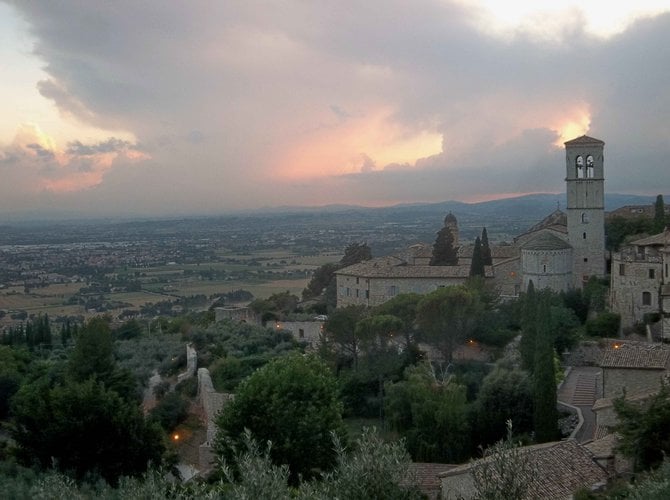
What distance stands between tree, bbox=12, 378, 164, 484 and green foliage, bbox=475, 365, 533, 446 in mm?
10215

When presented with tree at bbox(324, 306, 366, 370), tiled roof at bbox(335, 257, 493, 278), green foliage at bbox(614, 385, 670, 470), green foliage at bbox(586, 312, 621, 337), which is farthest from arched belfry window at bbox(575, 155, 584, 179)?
green foliage at bbox(614, 385, 670, 470)

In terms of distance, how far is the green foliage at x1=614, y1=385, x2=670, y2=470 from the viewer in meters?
14.3

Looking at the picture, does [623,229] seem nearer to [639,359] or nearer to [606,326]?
[606,326]

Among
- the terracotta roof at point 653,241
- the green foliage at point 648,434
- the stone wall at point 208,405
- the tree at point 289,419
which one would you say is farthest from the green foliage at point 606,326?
the green foliage at point 648,434

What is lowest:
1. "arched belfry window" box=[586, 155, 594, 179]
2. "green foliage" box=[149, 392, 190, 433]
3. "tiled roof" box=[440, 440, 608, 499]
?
"green foliage" box=[149, 392, 190, 433]

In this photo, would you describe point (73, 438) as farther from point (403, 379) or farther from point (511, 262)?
point (511, 262)

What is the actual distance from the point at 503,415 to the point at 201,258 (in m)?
110

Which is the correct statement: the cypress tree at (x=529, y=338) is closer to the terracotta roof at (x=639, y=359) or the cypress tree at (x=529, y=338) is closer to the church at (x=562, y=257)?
the terracotta roof at (x=639, y=359)

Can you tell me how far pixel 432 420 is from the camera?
22688mm

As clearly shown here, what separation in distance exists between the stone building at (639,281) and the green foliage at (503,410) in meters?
10.8

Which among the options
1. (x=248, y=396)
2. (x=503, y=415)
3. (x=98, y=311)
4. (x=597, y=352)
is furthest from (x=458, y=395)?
(x=98, y=311)

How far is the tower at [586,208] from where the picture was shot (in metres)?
39.8

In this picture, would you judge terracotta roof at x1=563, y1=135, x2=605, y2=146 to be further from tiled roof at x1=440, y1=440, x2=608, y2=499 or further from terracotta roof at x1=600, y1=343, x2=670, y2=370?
tiled roof at x1=440, y1=440, x2=608, y2=499

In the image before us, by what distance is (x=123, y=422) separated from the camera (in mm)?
18359
